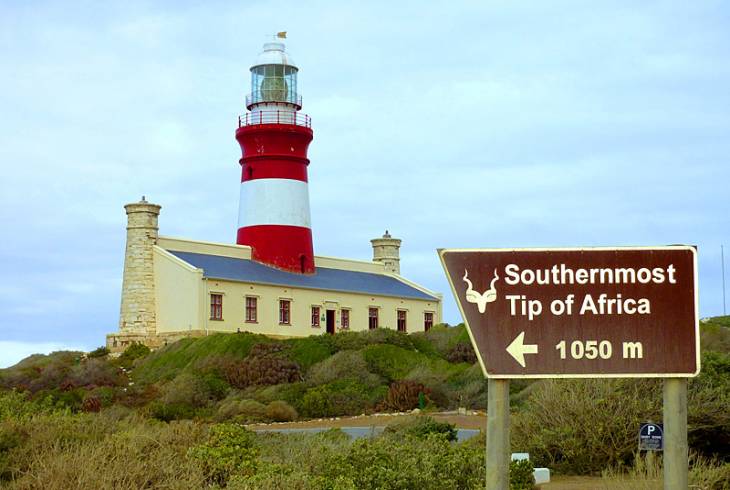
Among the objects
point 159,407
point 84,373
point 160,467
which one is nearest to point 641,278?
point 160,467

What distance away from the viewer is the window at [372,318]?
47.8 meters

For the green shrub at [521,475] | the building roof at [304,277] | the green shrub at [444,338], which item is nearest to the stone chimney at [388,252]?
the building roof at [304,277]

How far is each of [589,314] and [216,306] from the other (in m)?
36.1

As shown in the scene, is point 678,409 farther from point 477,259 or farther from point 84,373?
point 84,373

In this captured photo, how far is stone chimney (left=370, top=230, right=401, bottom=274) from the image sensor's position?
53656 mm

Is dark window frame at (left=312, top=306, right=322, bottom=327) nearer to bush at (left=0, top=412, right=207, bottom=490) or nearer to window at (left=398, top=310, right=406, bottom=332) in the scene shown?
window at (left=398, top=310, right=406, bottom=332)

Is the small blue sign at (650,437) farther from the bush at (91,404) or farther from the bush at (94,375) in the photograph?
the bush at (94,375)

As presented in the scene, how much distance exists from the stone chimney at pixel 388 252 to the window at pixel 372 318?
5785 millimetres

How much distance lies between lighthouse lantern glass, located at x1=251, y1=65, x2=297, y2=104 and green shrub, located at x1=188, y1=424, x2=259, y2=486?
3532cm

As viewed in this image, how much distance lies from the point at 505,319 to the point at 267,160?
39.7 metres

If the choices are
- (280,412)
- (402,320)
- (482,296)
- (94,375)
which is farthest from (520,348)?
(402,320)

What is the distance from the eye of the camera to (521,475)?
41.8 ft

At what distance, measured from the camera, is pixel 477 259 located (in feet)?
19.9

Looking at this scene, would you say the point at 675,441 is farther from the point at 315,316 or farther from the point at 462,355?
the point at 315,316
